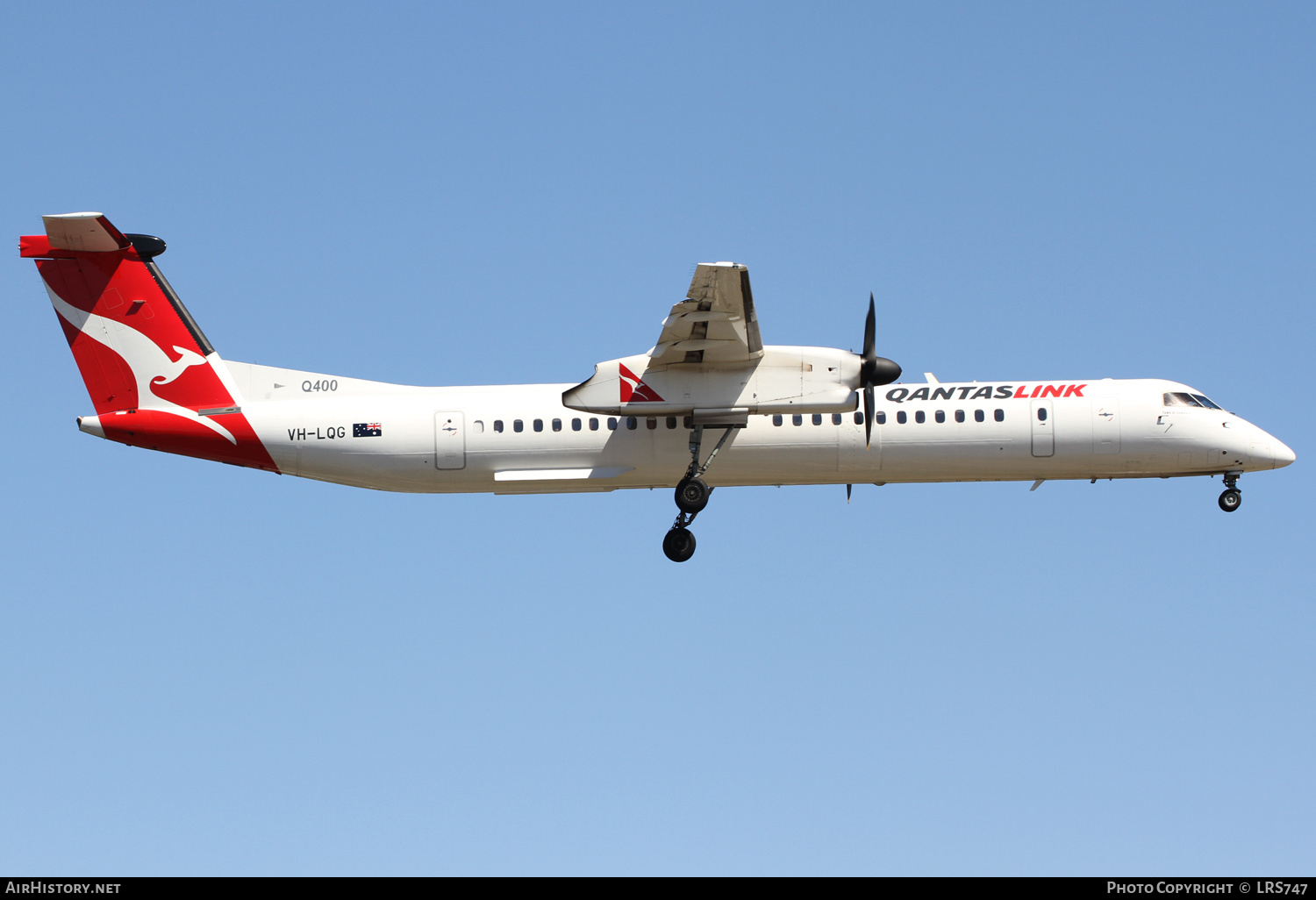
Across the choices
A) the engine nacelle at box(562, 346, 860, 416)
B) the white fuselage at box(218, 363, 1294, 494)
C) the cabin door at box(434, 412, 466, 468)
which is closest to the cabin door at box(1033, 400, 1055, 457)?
the white fuselage at box(218, 363, 1294, 494)

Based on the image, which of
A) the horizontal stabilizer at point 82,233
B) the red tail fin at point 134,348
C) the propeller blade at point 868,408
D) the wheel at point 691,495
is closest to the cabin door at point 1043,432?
the propeller blade at point 868,408

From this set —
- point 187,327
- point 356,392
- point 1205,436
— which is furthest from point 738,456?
point 187,327

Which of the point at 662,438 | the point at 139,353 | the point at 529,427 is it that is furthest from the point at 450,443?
the point at 139,353

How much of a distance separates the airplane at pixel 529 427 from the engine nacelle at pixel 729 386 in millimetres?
547

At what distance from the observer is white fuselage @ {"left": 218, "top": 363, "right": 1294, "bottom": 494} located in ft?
79.3

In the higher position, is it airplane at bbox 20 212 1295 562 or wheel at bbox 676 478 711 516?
airplane at bbox 20 212 1295 562

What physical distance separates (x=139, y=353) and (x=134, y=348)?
0.12m

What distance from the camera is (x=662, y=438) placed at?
24109 mm

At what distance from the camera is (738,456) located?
949 inches

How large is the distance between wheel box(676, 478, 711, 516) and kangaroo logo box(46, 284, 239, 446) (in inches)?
365

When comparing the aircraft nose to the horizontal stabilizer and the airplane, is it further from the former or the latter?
the horizontal stabilizer

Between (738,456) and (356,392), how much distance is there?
732cm
